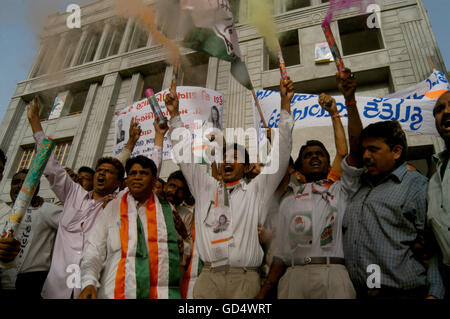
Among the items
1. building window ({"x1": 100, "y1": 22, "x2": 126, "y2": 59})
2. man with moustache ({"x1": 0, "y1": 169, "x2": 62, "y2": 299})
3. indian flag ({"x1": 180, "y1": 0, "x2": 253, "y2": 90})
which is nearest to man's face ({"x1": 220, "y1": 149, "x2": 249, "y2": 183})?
A: indian flag ({"x1": 180, "y1": 0, "x2": 253, "y2": 90})

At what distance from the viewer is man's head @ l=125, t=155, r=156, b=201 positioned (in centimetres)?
223

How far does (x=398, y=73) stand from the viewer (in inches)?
282

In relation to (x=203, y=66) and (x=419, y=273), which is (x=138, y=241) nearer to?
(x=419, y=273)

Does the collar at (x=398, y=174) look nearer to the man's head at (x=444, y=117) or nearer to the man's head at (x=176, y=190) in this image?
the man's head at (x=444, y=117)

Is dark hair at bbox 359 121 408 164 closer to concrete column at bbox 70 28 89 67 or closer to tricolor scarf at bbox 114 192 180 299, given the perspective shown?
tricolor scarf at bbox 114 192 180 299

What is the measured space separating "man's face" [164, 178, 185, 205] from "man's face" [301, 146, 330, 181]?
1.73 m

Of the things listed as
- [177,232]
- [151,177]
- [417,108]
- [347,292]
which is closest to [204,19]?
[151,177]

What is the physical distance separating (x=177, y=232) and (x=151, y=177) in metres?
0.53

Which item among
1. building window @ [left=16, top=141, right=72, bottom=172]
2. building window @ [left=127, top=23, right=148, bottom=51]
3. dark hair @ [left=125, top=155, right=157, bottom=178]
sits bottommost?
dark hair @ [left=125, top=155, right=157, bottom=178]

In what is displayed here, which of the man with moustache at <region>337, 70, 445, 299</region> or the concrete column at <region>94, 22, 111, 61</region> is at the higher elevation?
the concrete column at <region>94, 22, 111, 61</region>

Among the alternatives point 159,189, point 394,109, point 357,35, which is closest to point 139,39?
point 357,35

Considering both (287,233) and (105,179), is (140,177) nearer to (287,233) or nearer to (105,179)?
(105,179)

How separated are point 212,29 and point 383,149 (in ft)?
7.27

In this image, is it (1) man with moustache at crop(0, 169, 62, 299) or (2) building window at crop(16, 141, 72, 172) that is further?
(2) building window at crop(16, 141, 72, 172)
